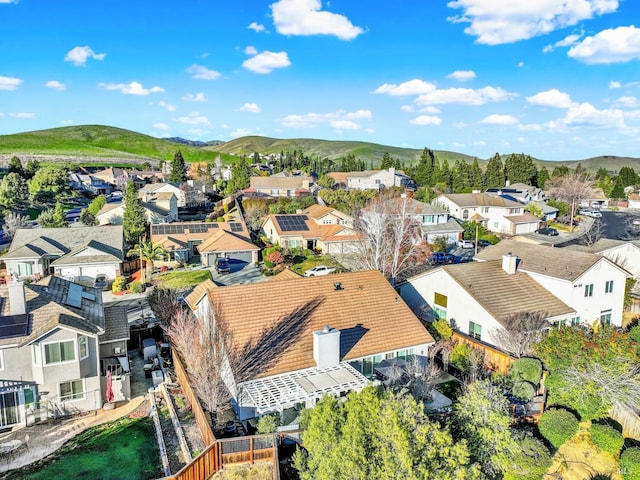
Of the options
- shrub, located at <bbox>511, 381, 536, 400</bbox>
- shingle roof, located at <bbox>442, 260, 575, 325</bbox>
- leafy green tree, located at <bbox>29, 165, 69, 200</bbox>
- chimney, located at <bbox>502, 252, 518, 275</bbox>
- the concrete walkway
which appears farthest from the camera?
leafy green tree, located at <bbox>29, 165, 69, 200</bbox>

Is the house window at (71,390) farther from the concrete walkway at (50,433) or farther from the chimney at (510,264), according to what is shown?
the chimney at (510,264)

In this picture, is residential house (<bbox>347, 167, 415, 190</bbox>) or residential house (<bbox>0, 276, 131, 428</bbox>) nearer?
residential house (<bbox>0, 276, 131, 428</bbox>)

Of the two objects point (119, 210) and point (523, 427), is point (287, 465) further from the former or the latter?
point (119, 210)

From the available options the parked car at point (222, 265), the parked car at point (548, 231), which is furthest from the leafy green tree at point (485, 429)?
the parked car at point (548, 231)

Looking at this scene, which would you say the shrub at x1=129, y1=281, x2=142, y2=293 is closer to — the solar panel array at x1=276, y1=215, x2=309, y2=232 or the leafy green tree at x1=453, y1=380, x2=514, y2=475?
the solar panel array at x1=276, y1=215, x2=309, y2=232

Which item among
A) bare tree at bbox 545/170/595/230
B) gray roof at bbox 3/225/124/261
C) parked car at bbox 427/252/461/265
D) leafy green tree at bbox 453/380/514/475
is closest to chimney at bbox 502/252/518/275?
leafy green tree at bbox 453/380/514/475

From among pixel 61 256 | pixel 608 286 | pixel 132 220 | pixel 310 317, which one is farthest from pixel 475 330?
pixel 132 220

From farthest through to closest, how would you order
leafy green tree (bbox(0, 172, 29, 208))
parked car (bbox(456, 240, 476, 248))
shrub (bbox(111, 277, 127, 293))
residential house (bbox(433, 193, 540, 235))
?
leafy green tree (bbox(0, 172, 29, 208)), residential house (bbox(433, 193, 540, 235)), parked car (bbox(456, 240, 476, 248)), shrub (bbox(111, 277, 127, 293))

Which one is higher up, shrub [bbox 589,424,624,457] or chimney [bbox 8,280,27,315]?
chimney [bbox 8,280,27,315]
